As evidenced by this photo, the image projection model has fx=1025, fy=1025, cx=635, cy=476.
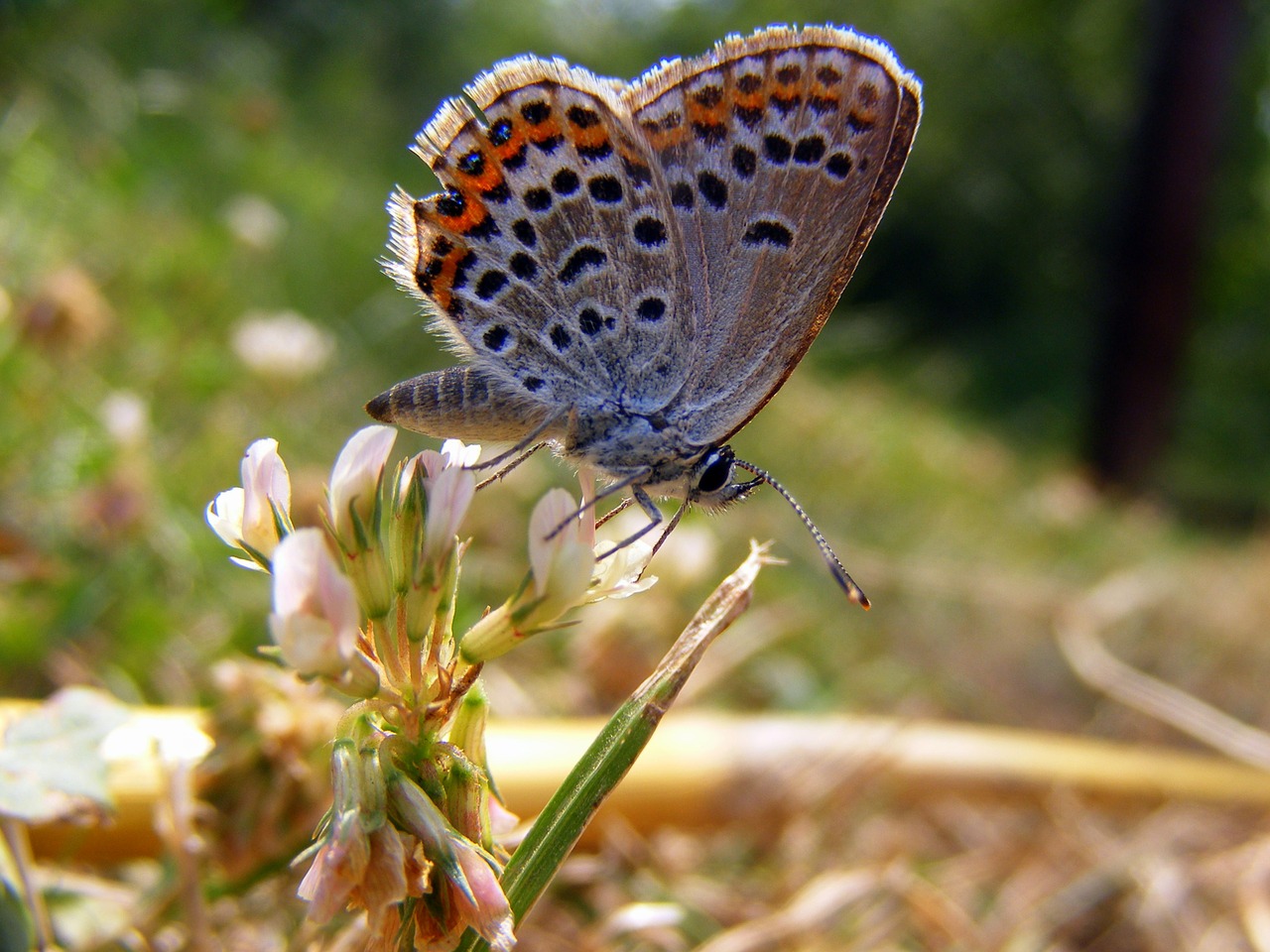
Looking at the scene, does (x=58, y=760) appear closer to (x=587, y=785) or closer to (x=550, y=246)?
(x=587, y=785)

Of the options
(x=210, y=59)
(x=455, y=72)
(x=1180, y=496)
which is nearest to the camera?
(x=210, y=59)

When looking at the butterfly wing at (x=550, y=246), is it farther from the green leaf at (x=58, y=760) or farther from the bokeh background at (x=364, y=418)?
the green leaf at (x=58, y=760)

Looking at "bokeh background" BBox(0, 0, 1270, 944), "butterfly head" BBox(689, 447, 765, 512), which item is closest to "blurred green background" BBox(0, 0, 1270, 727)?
"bokeh background" BBox(0, 0, 1270, 944)

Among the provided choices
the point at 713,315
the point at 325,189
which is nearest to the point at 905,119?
the point at 713,315

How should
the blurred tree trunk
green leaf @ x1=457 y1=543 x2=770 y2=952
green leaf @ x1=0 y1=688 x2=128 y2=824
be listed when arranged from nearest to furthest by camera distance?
green leaf @ x1=457 y1=543 x2=770 y2=952
green leaf @ x1=0 y1=688 x2=128 y2=824
the blurred tree trunk

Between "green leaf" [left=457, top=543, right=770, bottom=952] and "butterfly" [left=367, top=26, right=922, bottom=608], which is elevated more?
"butterfly" [left=367, top=26, right=922, bottom=608]

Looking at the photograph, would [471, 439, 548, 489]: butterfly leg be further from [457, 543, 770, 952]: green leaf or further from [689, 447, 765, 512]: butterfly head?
[457, 543, 770, 952]: green leaf

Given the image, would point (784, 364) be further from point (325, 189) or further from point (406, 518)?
point (325, 189)
